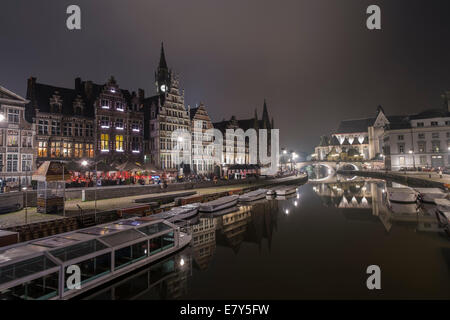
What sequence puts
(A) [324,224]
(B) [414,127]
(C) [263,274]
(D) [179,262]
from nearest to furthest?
(C) [263,274], (D) [179,262], (A) [324,224], (B) [414,127]

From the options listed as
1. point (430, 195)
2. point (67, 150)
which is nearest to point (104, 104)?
point (67, 150)

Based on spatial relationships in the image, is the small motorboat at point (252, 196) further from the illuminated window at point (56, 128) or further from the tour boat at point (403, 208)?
the illuminated window at point (56, 128)

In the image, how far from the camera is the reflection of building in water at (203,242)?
48.1 ft

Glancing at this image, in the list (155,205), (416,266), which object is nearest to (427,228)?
(416,266)

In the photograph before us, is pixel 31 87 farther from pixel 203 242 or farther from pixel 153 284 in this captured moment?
pixel 153 284

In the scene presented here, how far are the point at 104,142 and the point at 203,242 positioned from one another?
27.4m

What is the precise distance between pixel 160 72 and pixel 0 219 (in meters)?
44.9

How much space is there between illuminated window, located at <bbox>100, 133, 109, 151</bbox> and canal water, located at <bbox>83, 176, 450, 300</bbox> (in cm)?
2125

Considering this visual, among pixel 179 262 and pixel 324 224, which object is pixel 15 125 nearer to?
pixel 179 262

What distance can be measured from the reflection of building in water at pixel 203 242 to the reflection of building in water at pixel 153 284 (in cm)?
91

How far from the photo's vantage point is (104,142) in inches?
1529

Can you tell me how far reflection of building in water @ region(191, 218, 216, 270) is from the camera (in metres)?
14.7

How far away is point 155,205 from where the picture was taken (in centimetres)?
2431

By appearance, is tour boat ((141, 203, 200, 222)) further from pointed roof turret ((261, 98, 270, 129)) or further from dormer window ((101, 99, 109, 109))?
pointed roof turret ((261, 98, 270, 129))
